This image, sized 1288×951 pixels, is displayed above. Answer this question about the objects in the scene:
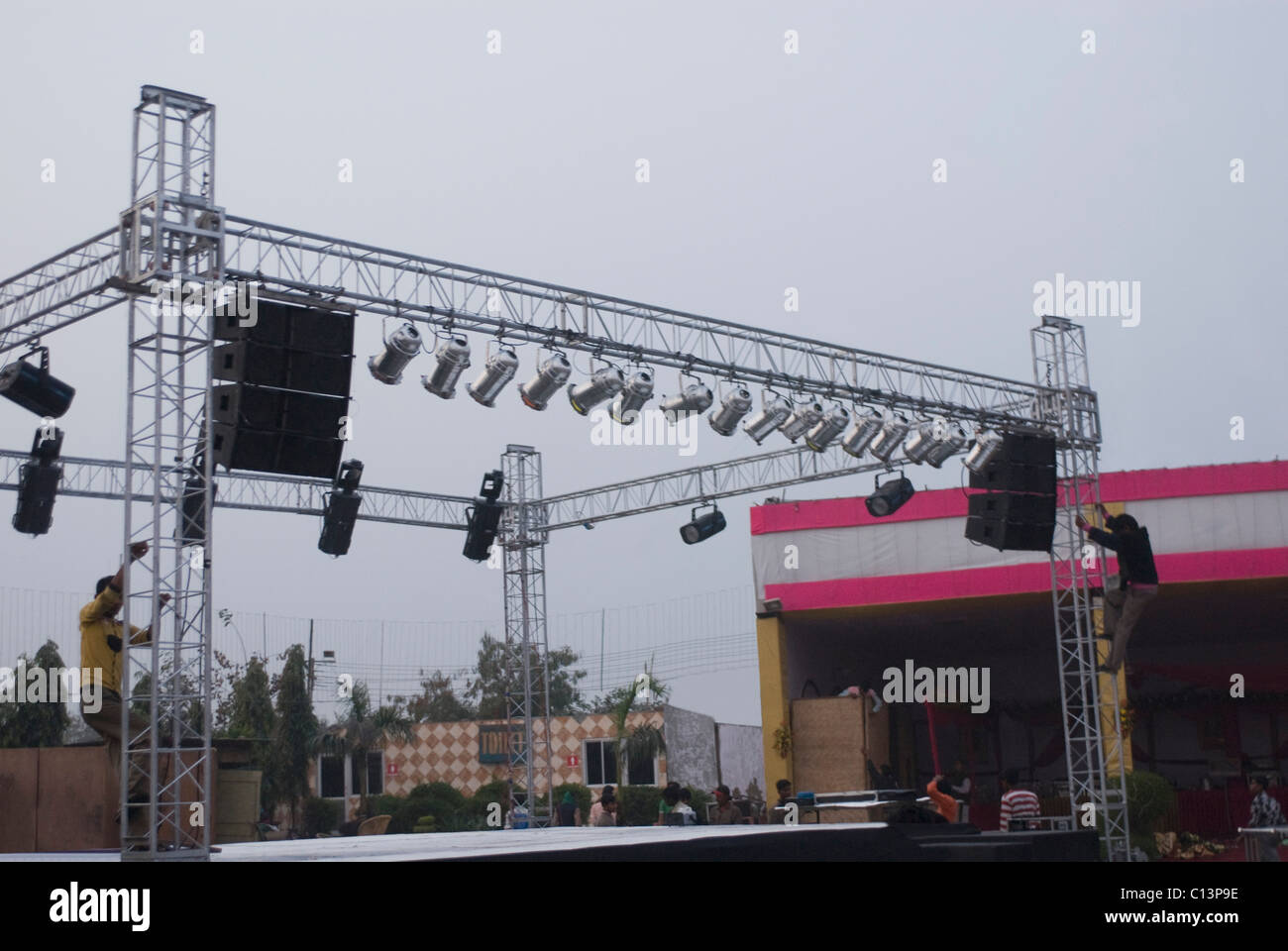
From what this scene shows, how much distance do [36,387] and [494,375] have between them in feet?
12.9

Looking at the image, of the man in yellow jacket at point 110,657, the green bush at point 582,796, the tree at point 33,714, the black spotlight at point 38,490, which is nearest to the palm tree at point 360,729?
the green bush at point 582,796

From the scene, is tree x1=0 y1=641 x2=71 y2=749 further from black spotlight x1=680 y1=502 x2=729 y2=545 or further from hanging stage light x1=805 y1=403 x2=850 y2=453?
hanging stage light x1=805 y1=403 x2=850 y2=453

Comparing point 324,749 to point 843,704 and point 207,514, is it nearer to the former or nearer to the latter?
point 843,704

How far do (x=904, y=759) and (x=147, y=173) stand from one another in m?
19.2

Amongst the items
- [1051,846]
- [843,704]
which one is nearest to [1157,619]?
[843,704]

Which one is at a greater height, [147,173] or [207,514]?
[147,173]

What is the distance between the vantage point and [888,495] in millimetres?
17703

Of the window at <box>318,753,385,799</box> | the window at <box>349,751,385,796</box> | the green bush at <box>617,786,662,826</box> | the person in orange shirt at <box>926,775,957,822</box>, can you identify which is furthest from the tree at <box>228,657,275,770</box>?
the person in orange shirt at <box>926,775,957,822</box>

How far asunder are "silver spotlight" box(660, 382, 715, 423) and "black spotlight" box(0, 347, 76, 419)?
18.4 feet

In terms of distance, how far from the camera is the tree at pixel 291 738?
2512 centimetres

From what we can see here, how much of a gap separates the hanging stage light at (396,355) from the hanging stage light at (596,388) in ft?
5.76

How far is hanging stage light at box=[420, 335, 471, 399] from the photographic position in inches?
467
